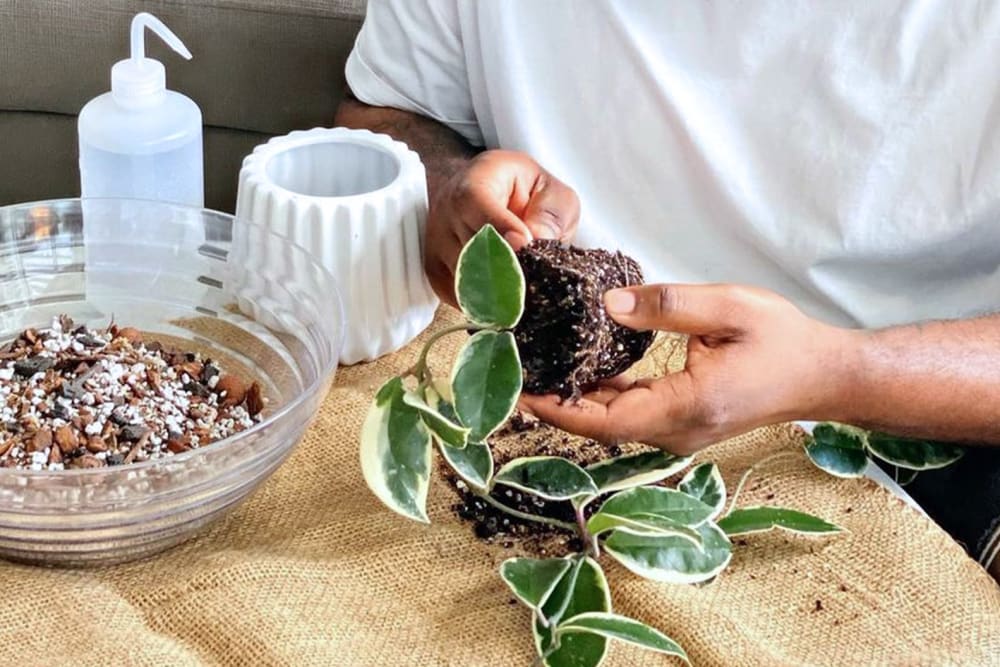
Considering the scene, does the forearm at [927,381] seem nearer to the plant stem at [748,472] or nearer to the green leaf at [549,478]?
the plant stem at [748,472]

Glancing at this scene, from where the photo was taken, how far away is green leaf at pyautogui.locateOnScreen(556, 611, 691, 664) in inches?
29.8

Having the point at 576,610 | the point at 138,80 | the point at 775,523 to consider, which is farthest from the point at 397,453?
the point at 138,80

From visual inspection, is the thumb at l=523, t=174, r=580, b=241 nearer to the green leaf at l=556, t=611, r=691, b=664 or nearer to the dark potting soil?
the dark potting soil

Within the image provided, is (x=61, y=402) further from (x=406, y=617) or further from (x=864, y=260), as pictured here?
(x=864, y=260)

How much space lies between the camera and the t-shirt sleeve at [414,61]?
1.26 m

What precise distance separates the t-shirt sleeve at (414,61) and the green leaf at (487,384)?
55 cm

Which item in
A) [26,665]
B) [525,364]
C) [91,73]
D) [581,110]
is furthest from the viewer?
[91,73]

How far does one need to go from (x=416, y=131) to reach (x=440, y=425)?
22.0 inches

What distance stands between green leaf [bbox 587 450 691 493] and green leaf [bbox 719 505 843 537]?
52 millimetres

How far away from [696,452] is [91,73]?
985 mm

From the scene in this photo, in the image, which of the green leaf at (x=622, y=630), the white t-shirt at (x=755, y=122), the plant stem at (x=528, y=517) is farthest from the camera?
the white t-shirt at (x=755, y=122)

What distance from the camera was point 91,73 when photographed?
1.55 metres

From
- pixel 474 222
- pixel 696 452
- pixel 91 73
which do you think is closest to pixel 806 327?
pixel 696 452

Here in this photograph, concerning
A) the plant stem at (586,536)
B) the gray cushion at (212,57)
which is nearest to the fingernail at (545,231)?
the plant stem at (586,536)
